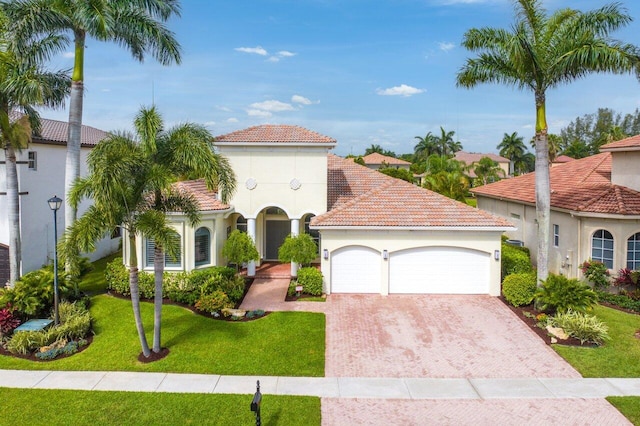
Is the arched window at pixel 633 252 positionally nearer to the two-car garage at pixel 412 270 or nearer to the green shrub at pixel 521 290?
the green shrub at pixel 521 290

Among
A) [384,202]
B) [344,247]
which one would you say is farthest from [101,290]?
[384,202]

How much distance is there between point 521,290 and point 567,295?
228cm

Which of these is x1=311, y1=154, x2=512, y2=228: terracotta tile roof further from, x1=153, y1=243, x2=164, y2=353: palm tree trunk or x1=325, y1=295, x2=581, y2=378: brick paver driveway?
x1=153, y1=243, x2=164, y2=353: palm tree trunk

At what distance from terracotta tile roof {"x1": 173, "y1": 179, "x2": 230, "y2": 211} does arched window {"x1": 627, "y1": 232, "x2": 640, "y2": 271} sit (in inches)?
686

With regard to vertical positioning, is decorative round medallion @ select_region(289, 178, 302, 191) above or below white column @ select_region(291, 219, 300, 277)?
above

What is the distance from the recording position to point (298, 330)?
50.2 ft

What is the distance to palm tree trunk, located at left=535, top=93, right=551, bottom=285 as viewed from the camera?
16.6m

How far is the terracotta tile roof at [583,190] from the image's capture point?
18.9 m

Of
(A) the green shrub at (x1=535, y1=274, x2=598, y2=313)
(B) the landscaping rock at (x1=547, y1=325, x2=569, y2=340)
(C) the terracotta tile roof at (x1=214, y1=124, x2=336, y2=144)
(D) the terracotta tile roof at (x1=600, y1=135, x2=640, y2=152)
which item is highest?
(C) the terracotta tile roof at (x1=214, y1=124, x2=336, y2=144)

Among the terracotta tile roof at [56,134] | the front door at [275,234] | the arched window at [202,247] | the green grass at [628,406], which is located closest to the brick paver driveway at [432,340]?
the green grass at [628,406]

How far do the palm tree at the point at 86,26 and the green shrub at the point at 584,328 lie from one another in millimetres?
16715

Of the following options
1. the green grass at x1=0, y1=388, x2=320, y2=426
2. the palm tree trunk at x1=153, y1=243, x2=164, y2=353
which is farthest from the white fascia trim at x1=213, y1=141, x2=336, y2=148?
the green grass at x1=0, y1=388, x2=320, y2=426

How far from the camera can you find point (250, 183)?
21.6 metres

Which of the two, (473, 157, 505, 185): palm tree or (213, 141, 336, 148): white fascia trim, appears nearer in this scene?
(213, 141, 336, 148): white fascia trim
